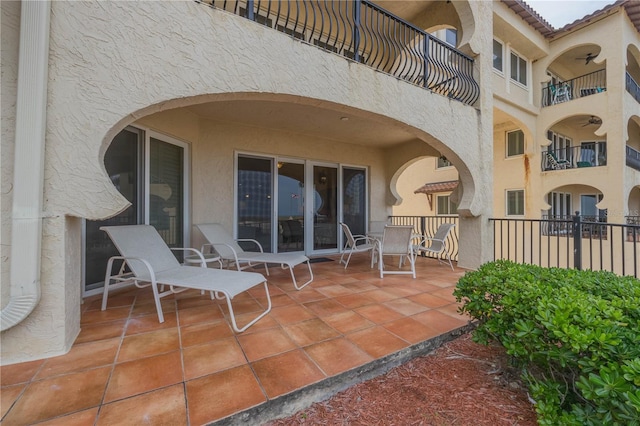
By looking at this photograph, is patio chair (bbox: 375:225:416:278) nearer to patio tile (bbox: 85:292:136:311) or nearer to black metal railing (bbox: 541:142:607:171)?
patio tile (bbox: 85:292:136:311)

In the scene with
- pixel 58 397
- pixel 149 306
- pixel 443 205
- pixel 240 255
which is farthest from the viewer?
pixel 443 205

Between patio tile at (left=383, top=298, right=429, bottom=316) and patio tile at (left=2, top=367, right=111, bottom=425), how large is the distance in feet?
8.85

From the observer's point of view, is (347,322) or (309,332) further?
(347,322)

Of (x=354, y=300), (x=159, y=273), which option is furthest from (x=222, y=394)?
(x=354, y=300)

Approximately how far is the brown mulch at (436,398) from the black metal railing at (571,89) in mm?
12143

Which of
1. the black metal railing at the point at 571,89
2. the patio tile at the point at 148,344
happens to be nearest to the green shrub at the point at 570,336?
the patio tile at the point at 148,344

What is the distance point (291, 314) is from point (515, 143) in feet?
39.3

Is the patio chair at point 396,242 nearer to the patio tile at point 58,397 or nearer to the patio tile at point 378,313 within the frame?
the patio tile at point 378,313

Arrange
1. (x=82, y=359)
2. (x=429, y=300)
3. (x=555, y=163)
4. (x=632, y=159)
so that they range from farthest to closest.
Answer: (x=555, y=163)
(x=632, y=159)
(x=429, y=300)
(x=82, y=359)

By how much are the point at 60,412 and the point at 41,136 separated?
183cm

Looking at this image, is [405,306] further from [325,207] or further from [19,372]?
[325,207]

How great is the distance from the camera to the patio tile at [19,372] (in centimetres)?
176

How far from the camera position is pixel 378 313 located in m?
2.97

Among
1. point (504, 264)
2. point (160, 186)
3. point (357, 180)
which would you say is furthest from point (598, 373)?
point (357, 180)
